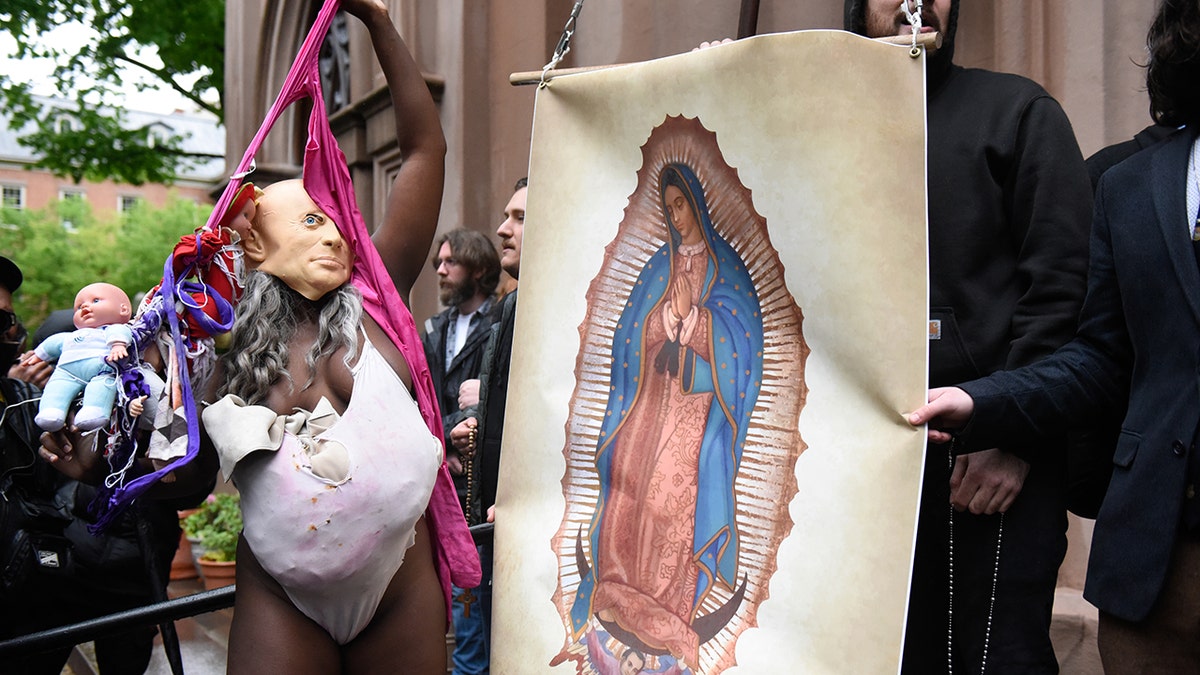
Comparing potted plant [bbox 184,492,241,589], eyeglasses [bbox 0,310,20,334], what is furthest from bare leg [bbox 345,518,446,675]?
potted plant [bbox 184,492,241,589]

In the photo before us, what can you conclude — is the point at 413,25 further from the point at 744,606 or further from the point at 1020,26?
the point at 744,606

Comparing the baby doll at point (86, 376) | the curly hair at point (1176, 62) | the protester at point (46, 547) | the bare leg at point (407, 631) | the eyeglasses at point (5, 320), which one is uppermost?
the curly hair at point (1176, 62)

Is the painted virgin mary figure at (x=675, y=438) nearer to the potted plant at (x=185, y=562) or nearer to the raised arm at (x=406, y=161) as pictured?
the raised arm at (x=406, y=161)

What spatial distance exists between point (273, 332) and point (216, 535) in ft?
20.2

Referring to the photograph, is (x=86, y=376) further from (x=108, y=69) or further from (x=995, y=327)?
(x=108, y=69)

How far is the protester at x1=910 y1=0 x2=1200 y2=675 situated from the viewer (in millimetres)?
1822

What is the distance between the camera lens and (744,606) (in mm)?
1934

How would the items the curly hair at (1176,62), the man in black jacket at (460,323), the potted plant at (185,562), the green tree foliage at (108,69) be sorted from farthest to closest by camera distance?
1. the green tree foliage at (108,69)
2. the potted plant at (185,562)
3. the man in black jacket at (460,323)
4. the curly hair at (1176,62)

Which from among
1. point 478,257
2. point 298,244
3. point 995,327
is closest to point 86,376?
point 298,244

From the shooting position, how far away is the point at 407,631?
226 cm

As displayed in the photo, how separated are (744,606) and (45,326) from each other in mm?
2931

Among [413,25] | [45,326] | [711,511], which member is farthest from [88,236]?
[711,511]

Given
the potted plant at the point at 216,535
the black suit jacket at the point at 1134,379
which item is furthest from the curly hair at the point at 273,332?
the potted plant at the point at 216,535

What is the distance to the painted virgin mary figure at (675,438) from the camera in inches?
80.0
